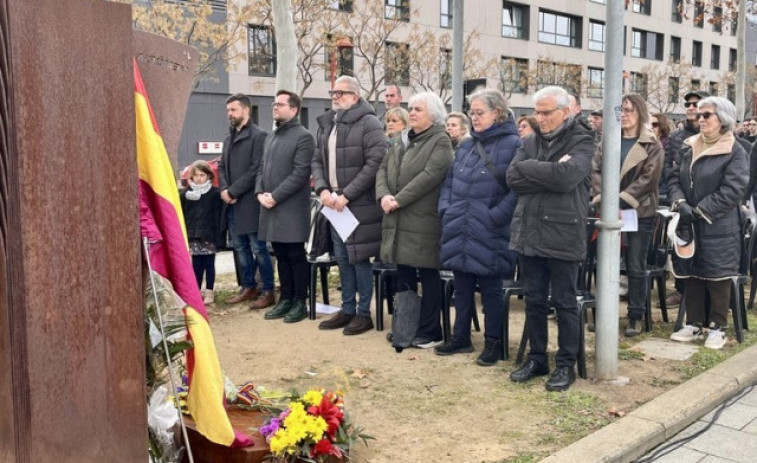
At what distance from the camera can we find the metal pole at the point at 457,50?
1020 cm

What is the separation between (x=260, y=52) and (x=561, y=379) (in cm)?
2793

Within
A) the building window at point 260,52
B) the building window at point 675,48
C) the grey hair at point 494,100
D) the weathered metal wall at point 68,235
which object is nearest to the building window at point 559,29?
the building window at point 675,48

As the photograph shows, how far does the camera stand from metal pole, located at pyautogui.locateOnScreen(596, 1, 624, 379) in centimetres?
500

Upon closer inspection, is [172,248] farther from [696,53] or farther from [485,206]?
[696,53]

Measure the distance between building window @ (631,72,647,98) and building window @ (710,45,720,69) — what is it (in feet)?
33.3

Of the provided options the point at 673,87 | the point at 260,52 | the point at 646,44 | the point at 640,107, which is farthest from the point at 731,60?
the point at 640,107

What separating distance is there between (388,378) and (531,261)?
1254 millimetres

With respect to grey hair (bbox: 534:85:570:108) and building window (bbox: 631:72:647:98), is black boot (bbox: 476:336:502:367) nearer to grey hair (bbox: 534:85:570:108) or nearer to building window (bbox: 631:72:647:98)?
grey hair (bbox: 534:85:570:108)

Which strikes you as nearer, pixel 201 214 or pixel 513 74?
pixel 201 214

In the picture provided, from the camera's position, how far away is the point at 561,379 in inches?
202

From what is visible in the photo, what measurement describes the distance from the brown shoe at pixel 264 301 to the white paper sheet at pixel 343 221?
1.55 meters

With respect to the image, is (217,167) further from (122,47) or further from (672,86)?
(672,86)

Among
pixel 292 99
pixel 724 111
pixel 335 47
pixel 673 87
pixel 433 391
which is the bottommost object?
pixel 433 391

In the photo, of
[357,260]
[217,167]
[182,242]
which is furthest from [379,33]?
[182,242]
